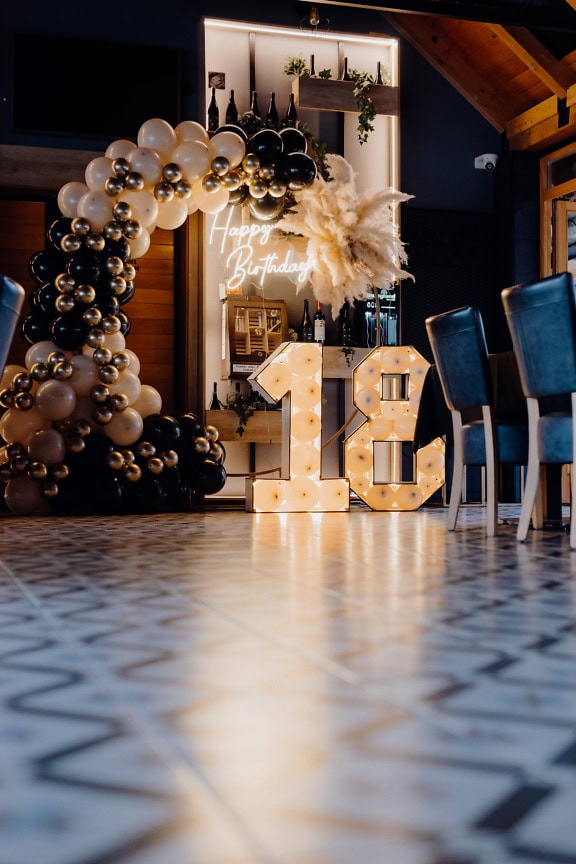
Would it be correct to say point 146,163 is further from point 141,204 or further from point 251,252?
point 251,252

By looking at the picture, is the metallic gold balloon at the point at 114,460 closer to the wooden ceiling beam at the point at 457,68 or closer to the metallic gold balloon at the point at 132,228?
the metallic gold balloon at the point at 132,228

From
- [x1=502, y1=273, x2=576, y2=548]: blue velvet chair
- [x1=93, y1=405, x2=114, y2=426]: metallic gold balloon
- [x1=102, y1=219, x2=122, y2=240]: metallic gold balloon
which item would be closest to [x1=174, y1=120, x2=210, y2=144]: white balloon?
[x1=102, y1=219, x2=122, y2=240]: metallic gold balloon

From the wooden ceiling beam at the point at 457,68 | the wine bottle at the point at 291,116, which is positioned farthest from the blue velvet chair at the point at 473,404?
the wooden ceiling beam at the point at 457,68

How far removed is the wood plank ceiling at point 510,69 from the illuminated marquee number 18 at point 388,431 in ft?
9.06

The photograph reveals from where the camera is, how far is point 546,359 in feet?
12.1

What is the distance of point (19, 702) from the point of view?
1310 millimetres

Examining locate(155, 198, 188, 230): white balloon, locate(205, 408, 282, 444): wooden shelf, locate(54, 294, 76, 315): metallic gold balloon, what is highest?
locate(155, 198, 188, 230): white balloon

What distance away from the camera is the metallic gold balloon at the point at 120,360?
5641mm

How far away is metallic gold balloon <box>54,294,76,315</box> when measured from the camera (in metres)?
5.50

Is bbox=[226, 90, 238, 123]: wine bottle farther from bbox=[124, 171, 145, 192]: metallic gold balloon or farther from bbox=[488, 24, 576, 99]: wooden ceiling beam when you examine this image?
bbox=[488, 24, 576, 99]: wooden ceiling beam

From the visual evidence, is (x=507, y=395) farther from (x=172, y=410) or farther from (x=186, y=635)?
(x=172, y=410)

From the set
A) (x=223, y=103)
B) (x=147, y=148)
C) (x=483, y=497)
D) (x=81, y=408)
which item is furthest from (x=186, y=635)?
(x=223, y=103)

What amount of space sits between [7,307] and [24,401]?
346cm

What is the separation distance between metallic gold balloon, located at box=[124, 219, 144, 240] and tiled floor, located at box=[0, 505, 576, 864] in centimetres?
328
